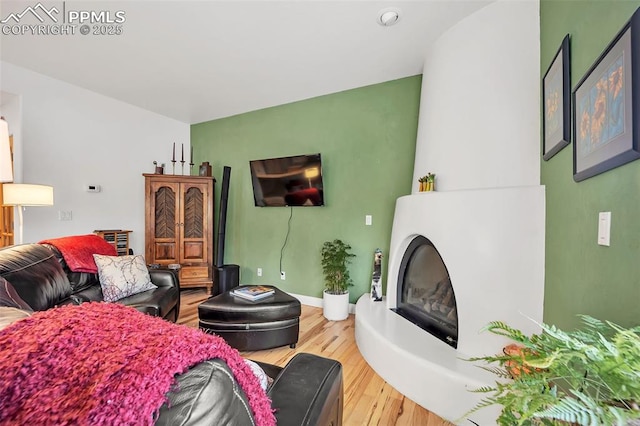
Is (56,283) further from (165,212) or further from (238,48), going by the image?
(238,48)

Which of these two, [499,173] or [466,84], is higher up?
[466,84]

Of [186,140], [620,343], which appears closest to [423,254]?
[620,343]

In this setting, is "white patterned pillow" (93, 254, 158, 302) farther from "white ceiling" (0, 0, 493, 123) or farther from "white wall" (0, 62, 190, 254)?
"white ceiling" (0, 0, 493, 123)

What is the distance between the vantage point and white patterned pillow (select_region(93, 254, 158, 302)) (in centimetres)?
222

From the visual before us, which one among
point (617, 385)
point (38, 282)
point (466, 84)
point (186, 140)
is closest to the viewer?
point (617, 385)

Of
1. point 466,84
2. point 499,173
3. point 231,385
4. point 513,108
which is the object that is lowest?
point 231,385

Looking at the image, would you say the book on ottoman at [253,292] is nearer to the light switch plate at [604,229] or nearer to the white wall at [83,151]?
the light switch plate at [604,229]

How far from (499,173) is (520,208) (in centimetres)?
29

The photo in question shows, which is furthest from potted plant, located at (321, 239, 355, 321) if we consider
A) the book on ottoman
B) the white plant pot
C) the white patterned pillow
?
the white patterned pillow

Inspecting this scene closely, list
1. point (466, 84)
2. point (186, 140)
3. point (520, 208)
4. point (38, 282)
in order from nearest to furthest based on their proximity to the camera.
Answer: point (520, 208)
point (38, 282)
point (466, 84)
point (186, 140)

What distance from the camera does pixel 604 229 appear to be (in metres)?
1.00

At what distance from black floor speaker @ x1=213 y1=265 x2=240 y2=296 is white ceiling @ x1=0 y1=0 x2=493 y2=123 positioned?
2.18 meters

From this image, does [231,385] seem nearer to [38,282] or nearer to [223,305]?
[223,305]

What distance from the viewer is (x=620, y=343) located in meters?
0.49
